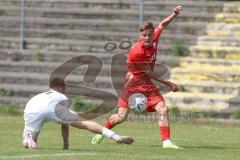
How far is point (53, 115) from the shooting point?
14141mm

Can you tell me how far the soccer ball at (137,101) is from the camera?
1641cm

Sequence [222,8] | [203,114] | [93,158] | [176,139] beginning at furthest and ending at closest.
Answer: [222,8] < [203,114] < [176,139] < [93,158]

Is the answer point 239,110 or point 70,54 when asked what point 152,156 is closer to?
point 239,110

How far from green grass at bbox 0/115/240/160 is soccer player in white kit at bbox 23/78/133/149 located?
0.98ft

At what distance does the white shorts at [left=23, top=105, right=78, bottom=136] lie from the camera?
14094 mm

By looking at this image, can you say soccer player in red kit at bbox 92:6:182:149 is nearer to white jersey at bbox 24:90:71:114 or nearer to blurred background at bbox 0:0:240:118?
white jersey at bbox 24:90:71:114

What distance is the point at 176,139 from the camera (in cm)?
1853

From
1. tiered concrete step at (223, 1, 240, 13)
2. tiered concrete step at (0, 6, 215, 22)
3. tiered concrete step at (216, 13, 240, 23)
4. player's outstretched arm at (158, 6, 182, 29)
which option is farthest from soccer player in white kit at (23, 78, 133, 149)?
tiered concrete step at (223, 1, 240, 13)

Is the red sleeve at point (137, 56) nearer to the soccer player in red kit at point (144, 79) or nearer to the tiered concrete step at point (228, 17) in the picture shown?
the soccer player in red kit at point (144, 79)

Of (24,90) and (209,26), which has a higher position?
(209,26)

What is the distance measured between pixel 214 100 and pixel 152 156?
13.8 metres

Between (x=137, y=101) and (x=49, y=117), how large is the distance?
8.64 ft

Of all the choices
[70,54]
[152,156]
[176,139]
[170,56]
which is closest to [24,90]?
[70,54]

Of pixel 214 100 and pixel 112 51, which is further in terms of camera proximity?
pixel 112 51
